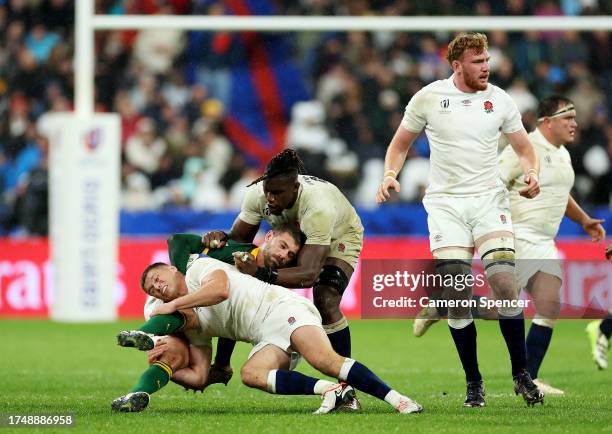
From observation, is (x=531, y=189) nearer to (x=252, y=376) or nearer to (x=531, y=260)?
(x=531, y=260)

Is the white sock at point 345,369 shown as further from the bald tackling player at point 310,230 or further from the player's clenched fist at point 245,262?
the player's clenched fist at point 245,262

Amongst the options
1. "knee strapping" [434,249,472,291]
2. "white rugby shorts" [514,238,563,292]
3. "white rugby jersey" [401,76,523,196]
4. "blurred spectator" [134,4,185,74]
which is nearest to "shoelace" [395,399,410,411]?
"knee strapping" [434,249,472,291]

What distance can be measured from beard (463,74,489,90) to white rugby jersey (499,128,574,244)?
1392 millimetres

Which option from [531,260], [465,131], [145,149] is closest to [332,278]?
[465,131]

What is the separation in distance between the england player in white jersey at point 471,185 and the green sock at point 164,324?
1.50m

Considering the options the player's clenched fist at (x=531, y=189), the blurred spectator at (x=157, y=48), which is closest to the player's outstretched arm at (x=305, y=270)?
the player's clenched fist at (x=531, y=189)

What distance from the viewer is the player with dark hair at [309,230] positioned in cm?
820

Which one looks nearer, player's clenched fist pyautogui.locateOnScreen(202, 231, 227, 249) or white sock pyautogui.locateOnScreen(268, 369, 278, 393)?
white sock pyautogui.locateOnScreen(268, 369, 278, 393)

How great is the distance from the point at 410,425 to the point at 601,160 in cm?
1096

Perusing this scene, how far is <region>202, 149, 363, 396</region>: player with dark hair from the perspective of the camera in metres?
8.20

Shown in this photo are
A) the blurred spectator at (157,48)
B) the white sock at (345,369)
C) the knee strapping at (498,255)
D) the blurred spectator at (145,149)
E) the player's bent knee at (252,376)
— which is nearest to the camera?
the white sock at (345,369)

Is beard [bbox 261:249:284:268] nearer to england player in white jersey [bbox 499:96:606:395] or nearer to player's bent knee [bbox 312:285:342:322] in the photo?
player's bent knee [bbox 312:285:342:322]

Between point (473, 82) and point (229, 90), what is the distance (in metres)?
11.8

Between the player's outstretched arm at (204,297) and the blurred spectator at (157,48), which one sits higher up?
the blurred spectator at (157,48)
